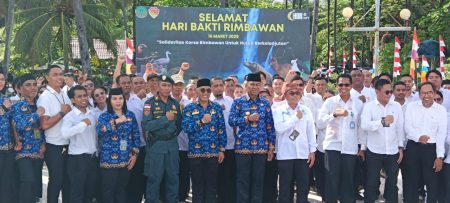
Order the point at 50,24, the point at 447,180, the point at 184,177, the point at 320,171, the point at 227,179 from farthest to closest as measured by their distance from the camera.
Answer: the point at 50,24, the point at 320,171, the point at 184,177, the point at 227,179, the point at 447,180

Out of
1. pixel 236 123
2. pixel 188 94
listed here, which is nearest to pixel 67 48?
pixel 188 94

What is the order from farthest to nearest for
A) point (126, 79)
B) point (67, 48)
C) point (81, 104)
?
point (67, 48)
point (126, 79)
point (81, 104)

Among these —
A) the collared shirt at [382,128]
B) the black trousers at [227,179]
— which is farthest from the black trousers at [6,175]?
the collared shirt at [382,128]

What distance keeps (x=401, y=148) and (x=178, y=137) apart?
2.90 metres

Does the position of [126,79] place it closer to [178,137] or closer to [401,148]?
[178,137]

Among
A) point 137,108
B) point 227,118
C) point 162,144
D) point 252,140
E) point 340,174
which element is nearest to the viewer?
point 162,144

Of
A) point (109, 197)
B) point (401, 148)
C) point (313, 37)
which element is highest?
point (313, 37)

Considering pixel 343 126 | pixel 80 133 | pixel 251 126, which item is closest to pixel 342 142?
pixel 343 126

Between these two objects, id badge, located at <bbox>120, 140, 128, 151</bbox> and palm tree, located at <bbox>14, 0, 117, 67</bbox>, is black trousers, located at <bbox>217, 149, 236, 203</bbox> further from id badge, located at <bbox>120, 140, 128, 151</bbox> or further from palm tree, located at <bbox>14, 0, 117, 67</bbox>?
palm tree, located at <bbox>14, 0, 117, 67</bbox>

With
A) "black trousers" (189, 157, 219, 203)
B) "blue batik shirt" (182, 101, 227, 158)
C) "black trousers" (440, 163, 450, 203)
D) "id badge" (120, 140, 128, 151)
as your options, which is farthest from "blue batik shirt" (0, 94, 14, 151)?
"black trousers" (440, 163, 450, 203)

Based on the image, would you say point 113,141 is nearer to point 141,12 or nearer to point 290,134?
point 290,134

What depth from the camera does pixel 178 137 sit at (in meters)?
7.21

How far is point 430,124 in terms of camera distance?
6566 mm

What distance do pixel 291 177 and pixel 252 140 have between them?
699 mm
